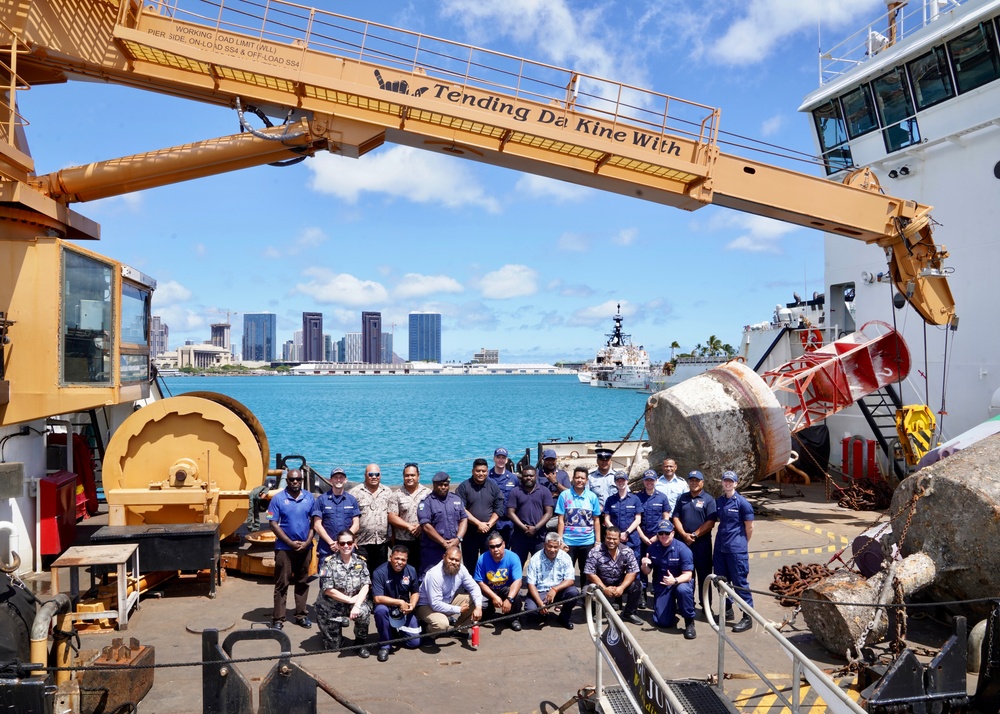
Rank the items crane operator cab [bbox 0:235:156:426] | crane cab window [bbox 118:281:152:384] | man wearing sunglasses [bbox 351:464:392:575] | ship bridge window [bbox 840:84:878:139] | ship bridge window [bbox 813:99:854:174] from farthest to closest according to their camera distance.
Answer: ship bridge window [bbox 813:99:854:174] < ship bridge window [bbox 840:84:878:139] < crane cab window [bbox 118:281:152:384] < crane operator cab [bbox 0:235:156:426] < man wearing sunglasses [bbox 351:464:392:575]

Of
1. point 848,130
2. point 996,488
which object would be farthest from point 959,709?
point 848,130

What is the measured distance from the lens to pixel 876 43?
16203 mm

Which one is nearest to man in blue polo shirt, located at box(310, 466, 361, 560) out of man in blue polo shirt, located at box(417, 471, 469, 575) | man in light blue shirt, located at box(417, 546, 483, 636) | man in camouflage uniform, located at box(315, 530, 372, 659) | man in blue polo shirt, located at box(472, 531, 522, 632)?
man in camouflage uniform, located at box(315, 530, 372, 659)

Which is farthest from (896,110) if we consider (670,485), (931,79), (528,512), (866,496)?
(528,512)

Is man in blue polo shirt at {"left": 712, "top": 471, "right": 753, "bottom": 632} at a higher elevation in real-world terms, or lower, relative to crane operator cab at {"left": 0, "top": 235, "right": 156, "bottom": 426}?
lower

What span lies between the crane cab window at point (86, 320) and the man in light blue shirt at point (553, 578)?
6.07 meters

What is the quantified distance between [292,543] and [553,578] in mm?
2905

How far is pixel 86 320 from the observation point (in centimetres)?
912

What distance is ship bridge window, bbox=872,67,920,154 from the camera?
1498 cm

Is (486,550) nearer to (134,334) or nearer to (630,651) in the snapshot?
(630,651)

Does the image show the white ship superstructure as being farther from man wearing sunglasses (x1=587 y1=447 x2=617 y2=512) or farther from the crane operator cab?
the crane operator cab

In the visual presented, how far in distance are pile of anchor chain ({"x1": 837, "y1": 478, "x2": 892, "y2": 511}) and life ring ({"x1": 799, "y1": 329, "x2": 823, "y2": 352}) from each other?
170 inches

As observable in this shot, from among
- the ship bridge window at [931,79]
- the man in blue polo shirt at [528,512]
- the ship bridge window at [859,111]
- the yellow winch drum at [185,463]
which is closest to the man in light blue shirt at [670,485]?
the man in blue polo shirt at [528,512]

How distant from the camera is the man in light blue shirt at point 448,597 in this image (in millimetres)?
7277
